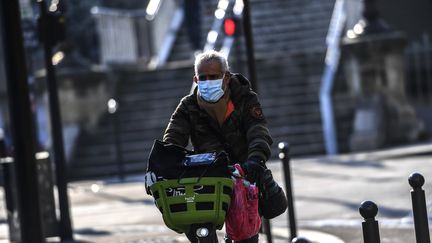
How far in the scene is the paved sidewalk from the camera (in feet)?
36.2

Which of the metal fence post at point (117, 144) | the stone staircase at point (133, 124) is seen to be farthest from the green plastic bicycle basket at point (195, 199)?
the stone staircase at point (133, 124)

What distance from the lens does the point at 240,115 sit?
633 centimetres

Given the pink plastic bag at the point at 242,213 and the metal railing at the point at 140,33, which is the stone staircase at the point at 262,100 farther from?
the pink plastic bag at the point at 242,213

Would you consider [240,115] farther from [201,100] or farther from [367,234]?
[367,234]

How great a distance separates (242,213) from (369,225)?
69 centimetres

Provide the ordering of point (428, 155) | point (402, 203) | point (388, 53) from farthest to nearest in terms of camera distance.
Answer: point (388, 53)
point (428, 155)
point (402, 203)

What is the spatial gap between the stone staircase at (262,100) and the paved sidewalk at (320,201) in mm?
1310

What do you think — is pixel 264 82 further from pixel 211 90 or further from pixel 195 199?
pixel 195 199

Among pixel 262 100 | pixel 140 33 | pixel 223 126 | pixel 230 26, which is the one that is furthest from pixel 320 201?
pixel 140 33

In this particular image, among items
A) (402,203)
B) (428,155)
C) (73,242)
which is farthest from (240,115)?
(428,155)

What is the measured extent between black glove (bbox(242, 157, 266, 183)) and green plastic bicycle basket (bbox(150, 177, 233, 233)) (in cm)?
13

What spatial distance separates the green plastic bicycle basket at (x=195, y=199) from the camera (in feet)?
18.8

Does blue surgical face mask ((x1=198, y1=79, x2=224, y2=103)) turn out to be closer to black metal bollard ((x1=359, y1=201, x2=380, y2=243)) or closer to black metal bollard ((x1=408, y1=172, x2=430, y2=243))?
black metal bollard ((x1=359, y1=201, x2=380, y2=243))

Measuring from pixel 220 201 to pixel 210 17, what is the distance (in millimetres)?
20573
